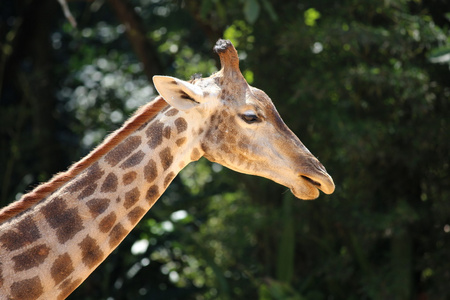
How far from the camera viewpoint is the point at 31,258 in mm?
2672

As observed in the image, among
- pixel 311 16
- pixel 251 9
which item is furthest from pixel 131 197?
pixel 311 16

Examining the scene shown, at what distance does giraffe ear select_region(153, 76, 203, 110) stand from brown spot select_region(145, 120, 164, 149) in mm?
157

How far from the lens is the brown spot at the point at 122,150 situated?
2.94 metres

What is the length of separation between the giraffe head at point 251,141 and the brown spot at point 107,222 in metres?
Result: 0.56

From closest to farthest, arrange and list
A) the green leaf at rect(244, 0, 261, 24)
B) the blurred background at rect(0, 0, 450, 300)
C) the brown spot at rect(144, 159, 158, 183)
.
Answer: the brown spot at rect(144, 159, 158, 183) < the green leaf at rect(244, 0, 261, 24) < the blurred background at rect(0, 0, 450, 300)

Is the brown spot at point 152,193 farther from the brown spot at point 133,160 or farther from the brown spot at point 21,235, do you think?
the brown spot at point 21,235

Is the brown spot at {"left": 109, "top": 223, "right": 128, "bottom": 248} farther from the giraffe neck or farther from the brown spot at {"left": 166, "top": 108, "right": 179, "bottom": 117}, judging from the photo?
the brown spot at {"left": 166, "top": 108, "right": 179, "bottom": 117}

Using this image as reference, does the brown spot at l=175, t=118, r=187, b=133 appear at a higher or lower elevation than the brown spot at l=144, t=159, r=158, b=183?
higher

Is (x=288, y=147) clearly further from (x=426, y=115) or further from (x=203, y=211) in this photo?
(x=203, y=211)

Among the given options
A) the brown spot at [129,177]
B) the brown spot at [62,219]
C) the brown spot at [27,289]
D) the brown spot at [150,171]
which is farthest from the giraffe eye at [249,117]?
the brown spot at [27,289]

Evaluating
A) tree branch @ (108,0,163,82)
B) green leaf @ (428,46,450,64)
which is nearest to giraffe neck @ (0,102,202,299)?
green leaf @ (428,46,450,64)

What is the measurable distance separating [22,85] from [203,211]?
2997 millimetres

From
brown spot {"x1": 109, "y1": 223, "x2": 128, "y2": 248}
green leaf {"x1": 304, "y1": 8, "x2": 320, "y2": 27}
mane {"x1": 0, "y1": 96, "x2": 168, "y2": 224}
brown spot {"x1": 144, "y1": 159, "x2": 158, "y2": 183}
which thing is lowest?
green leaf {"x1": 304, "y1": 8, "x2": 320, "y2": 27}

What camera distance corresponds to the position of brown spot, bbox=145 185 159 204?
9.73ft
